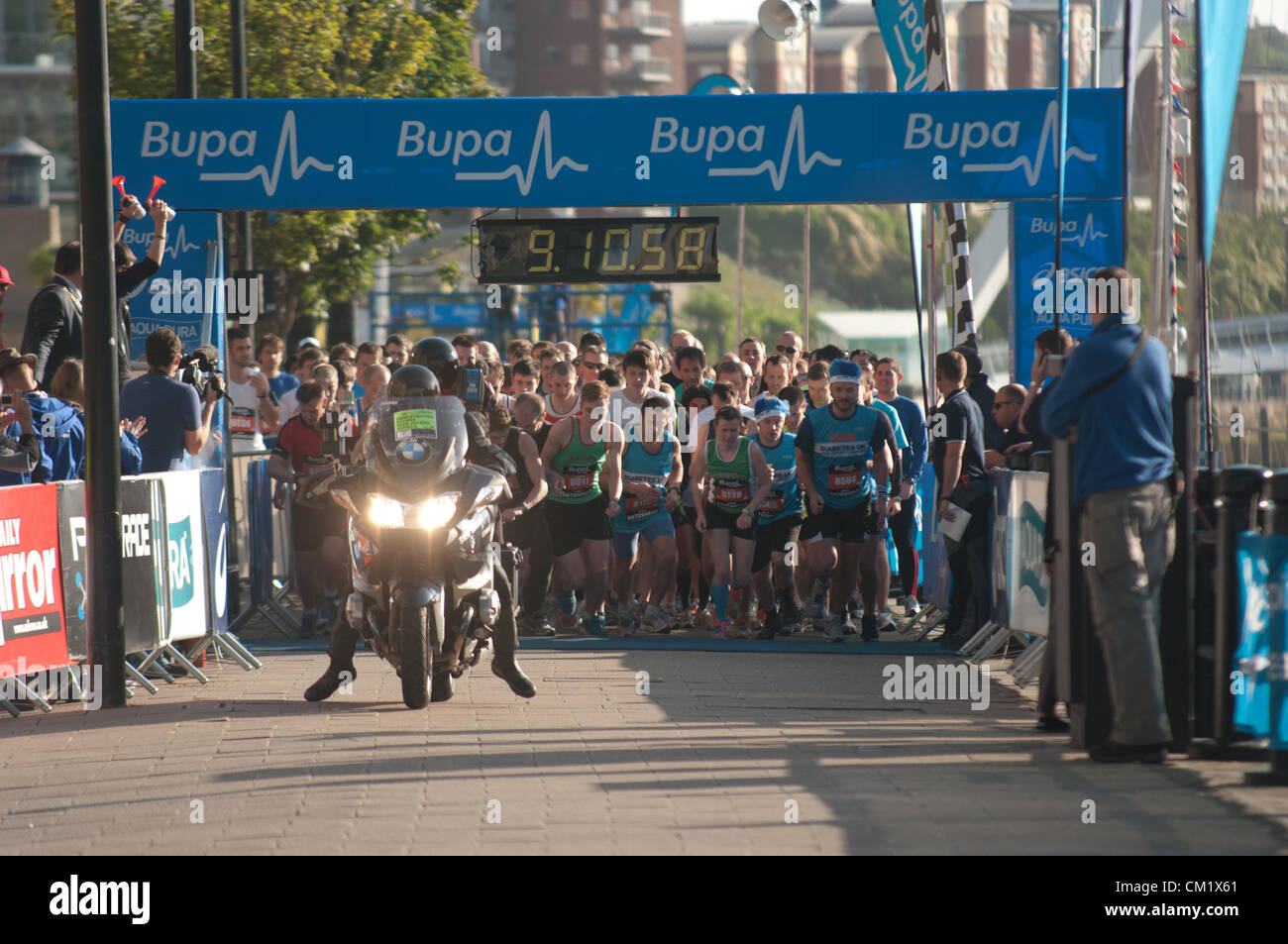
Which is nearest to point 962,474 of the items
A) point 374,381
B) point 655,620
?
point 655,620

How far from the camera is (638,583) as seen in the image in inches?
539

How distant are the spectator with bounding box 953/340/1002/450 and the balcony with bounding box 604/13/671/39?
11093cm

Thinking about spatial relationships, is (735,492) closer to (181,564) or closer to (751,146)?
(751,146)

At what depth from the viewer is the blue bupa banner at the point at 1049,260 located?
537 inches

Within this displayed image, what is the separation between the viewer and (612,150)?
13.6 metres

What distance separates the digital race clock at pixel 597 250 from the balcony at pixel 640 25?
110 m

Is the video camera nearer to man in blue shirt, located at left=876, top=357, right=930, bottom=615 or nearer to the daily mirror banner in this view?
the daily mirror banner

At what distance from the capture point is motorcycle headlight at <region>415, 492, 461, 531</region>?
9.23 meters

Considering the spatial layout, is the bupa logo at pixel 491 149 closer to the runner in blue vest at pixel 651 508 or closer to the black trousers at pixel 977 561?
the runner in blue vest at pixel 651 508

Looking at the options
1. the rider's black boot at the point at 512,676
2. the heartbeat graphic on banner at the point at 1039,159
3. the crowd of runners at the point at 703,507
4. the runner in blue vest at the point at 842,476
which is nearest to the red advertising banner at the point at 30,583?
the rider's black boot at the point at 512,676

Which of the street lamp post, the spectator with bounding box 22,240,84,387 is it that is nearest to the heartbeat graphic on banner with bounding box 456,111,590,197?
the spectator with bounding box 22,240,84,387
